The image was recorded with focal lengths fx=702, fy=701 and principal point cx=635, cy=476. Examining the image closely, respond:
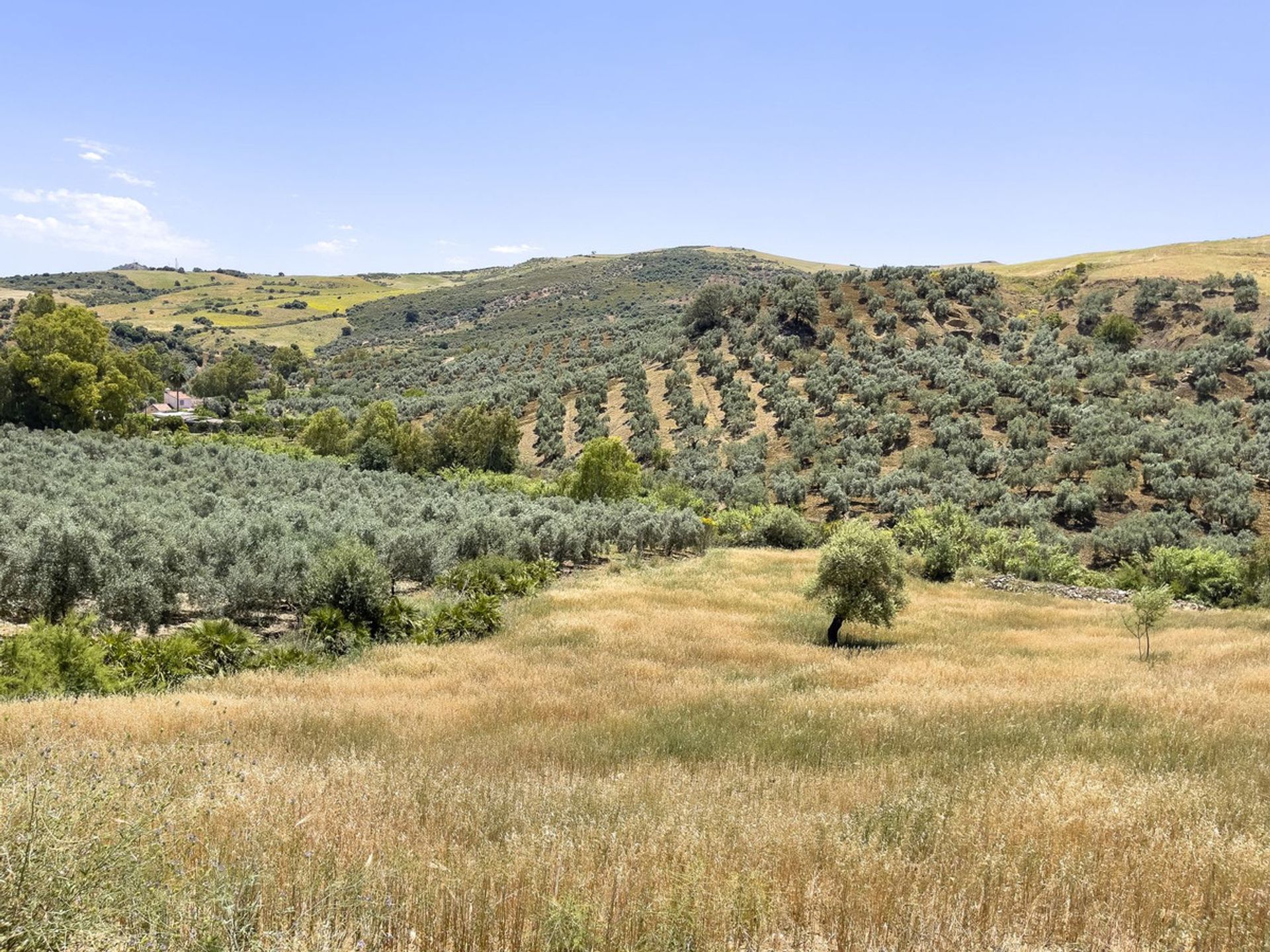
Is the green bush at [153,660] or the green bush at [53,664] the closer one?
the green bush at [53,664]

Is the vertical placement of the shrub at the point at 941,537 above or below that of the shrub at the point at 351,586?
below

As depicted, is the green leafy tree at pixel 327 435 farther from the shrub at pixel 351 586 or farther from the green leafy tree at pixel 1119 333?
the green leafy tree at pixel 1119 333

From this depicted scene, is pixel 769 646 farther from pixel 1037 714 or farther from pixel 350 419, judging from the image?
pixel 350 419

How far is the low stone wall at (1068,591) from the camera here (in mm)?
30969

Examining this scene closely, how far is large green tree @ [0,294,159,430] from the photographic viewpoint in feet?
169

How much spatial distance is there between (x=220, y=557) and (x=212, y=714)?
13.7m

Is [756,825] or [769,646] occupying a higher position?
[756,825]

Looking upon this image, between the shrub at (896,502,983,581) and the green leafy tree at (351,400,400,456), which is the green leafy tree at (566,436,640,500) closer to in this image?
the shrub at (896,502,983,581)

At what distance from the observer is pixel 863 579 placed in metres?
21.5

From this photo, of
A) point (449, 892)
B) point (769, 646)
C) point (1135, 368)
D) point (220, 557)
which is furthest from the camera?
point (1135, 368)

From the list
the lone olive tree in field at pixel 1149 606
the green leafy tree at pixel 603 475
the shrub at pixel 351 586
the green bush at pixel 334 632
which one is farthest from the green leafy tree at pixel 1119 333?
the green bush at pixel 334 632

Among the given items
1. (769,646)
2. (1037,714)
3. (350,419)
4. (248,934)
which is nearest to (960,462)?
(769,646)

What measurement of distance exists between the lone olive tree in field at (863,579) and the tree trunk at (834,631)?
2 cm

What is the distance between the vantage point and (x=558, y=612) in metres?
23.5
